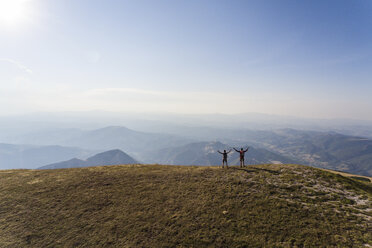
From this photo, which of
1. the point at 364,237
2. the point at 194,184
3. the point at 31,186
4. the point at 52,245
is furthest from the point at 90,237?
the point at 364,237

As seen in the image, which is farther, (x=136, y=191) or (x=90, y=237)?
(x=136, y=191)

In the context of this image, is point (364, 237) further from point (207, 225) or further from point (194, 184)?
point (194, 184)

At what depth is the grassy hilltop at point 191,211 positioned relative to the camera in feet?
42.8

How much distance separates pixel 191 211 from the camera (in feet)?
53.6

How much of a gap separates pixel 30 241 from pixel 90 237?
5395 mm

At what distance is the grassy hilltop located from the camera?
13047 mm

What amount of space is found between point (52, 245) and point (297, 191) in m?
26.0

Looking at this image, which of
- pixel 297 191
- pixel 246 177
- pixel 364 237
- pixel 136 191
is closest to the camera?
pixel 364 237

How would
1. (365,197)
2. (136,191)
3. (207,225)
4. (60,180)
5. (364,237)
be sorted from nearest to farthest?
(364,237) < (207,225) < (365,197) < (136,191) < (60,180)

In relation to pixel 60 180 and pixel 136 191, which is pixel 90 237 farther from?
pixel 60 180

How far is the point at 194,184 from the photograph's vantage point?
862 inches

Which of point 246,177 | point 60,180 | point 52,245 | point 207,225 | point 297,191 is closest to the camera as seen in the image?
point 52,245

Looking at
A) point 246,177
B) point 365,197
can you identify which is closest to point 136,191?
point 246,177

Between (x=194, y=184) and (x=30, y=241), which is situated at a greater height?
(x=194, y=184)
